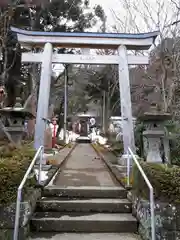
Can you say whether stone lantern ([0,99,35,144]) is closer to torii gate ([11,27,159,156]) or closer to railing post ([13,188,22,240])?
torii gate ([11,27,159,156])

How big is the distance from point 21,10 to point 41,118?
1161 centimetres

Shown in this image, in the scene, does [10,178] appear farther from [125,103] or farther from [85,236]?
[125,103]

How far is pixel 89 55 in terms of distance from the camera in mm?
9633

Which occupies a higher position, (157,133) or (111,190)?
(157,133)

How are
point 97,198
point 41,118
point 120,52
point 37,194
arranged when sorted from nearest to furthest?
point 37,194 < point 97,198 < point 41,118 < point 120,52

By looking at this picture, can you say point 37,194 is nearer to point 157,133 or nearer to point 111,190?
point 111,190

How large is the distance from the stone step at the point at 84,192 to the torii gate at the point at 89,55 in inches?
128

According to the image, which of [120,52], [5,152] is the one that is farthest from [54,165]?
[120,52]

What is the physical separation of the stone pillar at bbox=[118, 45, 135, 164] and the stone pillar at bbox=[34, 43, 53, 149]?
2.33 m

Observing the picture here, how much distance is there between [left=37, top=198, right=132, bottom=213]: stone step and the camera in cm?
517

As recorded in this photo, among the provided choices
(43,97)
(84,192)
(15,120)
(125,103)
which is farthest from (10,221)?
(125,103)

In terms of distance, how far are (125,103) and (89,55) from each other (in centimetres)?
200

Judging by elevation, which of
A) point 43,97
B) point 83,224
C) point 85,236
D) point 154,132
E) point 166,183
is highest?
point 43,97

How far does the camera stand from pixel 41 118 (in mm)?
8734
